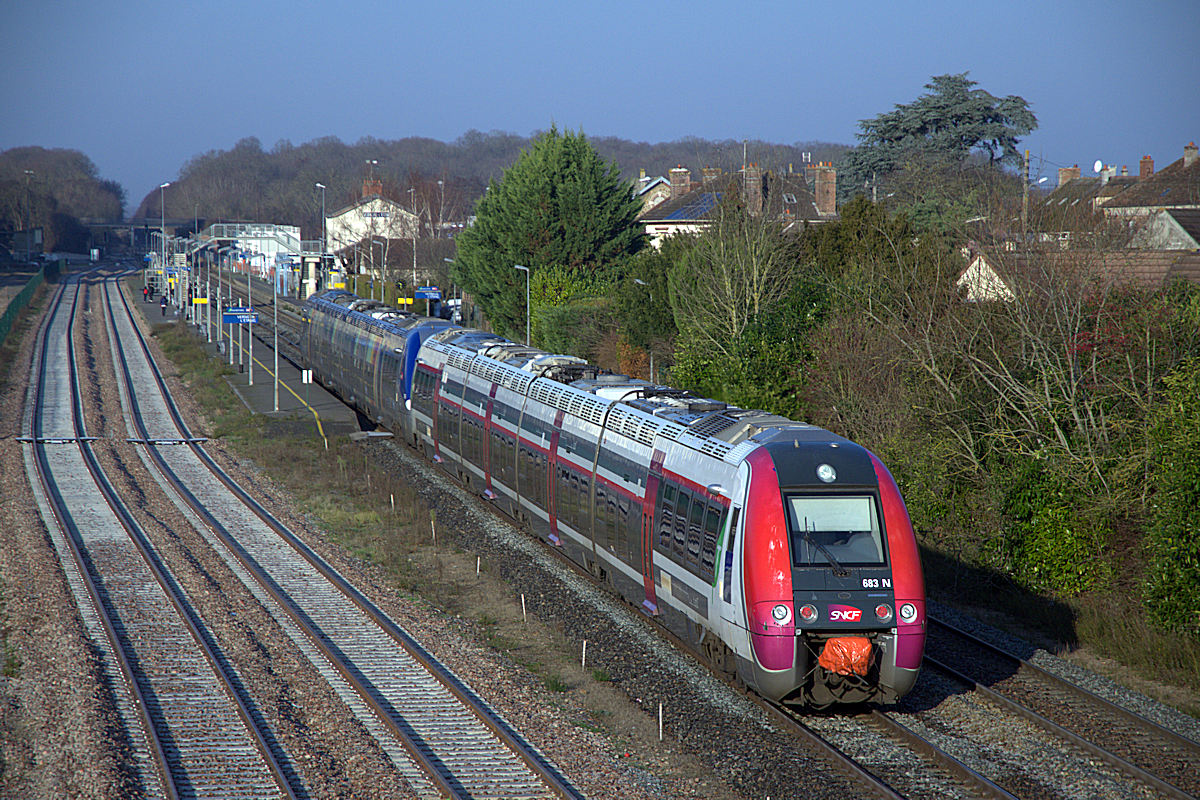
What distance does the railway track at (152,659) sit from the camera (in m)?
11.1

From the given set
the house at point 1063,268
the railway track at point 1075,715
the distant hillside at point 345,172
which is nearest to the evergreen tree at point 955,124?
the house at point 1063,268

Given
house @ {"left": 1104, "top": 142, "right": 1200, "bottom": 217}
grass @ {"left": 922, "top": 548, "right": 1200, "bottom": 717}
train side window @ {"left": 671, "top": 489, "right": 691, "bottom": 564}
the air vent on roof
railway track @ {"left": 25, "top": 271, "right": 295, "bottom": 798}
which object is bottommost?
railway track @ {"left": 25, "top": 271, "right": 295, "bottom": 798}

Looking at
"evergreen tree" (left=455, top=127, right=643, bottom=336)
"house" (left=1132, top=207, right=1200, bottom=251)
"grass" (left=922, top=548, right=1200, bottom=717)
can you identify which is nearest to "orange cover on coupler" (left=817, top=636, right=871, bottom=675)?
"grass" (left=922, top=548, right=1200, bottom=717)

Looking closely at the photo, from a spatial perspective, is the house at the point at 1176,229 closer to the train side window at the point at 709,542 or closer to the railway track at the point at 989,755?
the railway track at the point at 989,755

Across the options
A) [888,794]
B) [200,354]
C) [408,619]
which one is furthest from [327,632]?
[200,354]

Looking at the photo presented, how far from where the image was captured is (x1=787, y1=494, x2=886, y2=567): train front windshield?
11.7m

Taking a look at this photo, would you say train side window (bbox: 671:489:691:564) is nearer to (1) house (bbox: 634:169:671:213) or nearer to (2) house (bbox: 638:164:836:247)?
(2) house (bbox: 638:164:836:247)

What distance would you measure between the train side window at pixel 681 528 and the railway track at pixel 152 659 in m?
5.28

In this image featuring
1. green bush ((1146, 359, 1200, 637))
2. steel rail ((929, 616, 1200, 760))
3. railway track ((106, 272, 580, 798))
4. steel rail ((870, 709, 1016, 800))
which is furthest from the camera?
green bush ((1146, 359, 1200, 637))

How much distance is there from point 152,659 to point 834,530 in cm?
921

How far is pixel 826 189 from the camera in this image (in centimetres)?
5853

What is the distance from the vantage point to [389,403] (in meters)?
30.8

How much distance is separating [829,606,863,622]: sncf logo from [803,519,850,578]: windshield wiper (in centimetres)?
35

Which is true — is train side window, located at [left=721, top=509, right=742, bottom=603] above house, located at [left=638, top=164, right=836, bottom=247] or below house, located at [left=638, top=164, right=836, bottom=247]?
below
